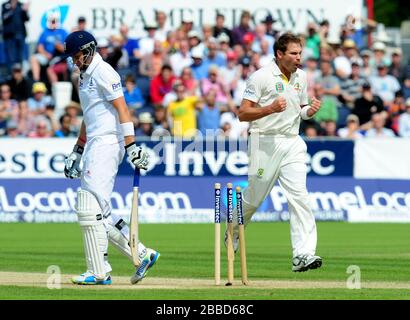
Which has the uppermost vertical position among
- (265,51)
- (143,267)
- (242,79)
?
(265,51)

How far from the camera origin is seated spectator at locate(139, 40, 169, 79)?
2477 centimetres

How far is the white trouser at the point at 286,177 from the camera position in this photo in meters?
12.3

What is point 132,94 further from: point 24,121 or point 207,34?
point 207,34

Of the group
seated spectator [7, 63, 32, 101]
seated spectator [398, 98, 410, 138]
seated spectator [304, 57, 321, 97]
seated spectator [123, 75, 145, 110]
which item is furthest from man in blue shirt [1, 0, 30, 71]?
seated spectator [398, 98, 410, 138]

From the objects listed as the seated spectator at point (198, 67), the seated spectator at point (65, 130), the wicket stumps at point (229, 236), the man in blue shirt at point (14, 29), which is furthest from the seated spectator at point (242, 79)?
the wicket stumps at point (229, 236)

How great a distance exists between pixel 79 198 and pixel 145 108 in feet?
41.4

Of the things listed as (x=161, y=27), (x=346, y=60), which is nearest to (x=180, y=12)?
(x=161, y=27)

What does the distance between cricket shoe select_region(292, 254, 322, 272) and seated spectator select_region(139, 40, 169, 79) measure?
12.9 meters

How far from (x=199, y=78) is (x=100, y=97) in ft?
43.3

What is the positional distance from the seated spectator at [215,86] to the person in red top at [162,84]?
2.08ft

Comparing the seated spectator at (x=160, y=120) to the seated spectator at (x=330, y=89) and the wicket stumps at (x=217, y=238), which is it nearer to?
the seated spectator at (x=330, y=89)

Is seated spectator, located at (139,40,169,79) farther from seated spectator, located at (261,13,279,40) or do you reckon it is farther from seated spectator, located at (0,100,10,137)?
seated spectator, located at (0,100,10,137)

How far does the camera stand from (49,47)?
25.3 m

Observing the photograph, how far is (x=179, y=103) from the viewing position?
23422mm
